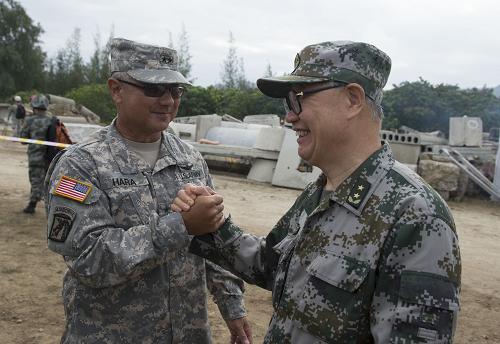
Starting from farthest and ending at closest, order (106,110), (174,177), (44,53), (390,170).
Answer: (44,53), (106,110), (174,177), (390,170)

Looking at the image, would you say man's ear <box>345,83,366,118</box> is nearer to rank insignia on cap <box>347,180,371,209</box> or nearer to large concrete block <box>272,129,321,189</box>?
rank insignia on cap <box>347,180,371,209</box>

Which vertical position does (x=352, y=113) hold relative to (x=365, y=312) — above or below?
above

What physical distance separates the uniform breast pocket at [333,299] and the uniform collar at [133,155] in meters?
0.97

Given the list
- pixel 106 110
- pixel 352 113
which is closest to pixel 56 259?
pixel 352 113

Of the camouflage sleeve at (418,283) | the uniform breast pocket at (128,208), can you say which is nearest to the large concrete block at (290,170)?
the uniform breast pocket at (128,208)

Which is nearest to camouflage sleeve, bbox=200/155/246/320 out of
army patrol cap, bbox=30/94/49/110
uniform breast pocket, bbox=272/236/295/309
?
uniform breast pocket, bbox=272/236/295/309

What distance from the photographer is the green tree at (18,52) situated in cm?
3353

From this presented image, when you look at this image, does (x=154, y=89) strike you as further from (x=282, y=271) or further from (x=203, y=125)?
(x=203, y=125)

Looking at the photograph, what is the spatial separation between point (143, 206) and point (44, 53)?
39.6 m

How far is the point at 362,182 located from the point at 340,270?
0.90ft

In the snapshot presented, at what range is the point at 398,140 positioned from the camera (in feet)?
40.0

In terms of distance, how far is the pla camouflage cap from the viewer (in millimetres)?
2211

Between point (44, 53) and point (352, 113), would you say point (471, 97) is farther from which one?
point (44, 53)

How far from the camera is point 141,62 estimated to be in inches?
88.6
